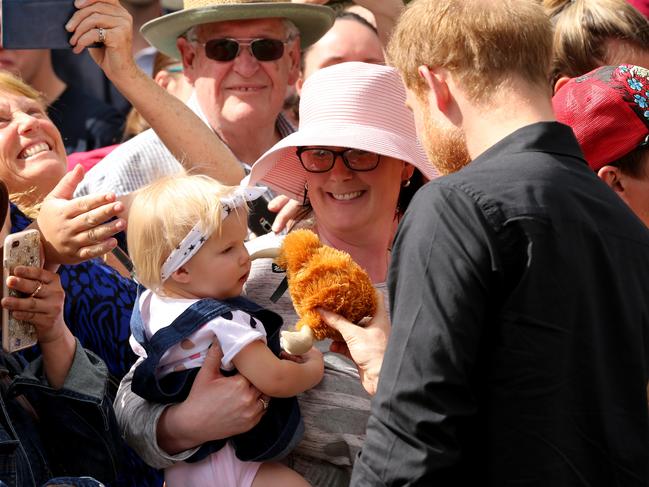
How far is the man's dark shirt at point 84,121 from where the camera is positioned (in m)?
5.86

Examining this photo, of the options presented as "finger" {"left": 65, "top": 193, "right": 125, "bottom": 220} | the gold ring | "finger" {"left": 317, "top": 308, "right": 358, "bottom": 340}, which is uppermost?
"finger" {"left": 65, "top": 193, "right": 125, "bottom": 220}

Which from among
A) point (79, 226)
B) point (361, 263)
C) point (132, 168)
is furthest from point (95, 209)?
point (132, 168)

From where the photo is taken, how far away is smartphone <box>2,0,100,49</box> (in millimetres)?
3053

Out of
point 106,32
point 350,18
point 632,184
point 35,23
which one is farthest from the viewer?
point 350,18

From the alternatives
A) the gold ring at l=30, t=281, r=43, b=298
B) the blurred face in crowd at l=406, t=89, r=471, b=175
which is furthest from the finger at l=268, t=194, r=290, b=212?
the blurred face in crowd at l=406, t=89, r=471, b=175

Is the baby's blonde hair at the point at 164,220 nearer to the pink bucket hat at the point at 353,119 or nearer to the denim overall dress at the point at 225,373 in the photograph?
the denim overall dress at the point at 225,373

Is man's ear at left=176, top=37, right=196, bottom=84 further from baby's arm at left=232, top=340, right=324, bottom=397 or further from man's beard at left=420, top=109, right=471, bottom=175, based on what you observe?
man's beard at left=420, top=109, right=471, bottom=175

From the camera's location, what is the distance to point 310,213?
135 inches

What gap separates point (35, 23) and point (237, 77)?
4.82 ft

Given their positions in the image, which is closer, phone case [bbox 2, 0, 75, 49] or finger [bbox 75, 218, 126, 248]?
finger [bbox 75, 218, 126, 248]

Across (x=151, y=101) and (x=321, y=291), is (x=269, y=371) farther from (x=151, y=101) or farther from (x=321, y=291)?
(x=151, y=101)

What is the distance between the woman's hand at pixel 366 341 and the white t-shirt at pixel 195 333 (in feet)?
0.78

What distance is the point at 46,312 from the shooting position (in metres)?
2.69

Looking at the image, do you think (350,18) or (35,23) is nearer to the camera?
(35,23)
